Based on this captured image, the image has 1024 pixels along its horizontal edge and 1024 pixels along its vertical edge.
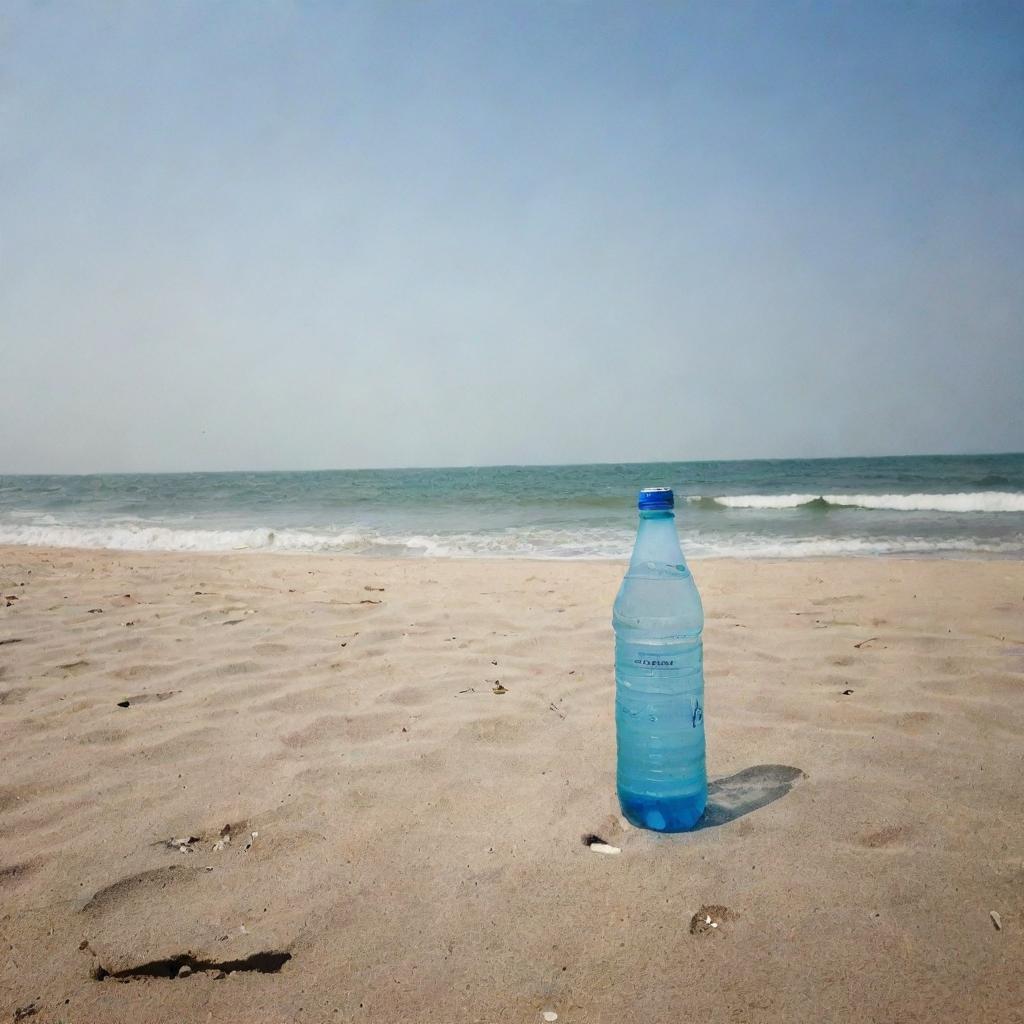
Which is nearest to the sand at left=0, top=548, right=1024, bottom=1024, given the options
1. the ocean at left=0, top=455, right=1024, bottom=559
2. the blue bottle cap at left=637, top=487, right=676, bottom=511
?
the blue bottle cap at left=637, top=487, right=676, bottom=511

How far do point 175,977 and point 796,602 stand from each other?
4192 mm

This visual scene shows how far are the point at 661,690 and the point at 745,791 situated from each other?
42cm

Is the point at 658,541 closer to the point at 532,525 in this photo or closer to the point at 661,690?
the point at 661,690

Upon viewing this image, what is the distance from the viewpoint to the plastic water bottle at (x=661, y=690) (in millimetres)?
1777

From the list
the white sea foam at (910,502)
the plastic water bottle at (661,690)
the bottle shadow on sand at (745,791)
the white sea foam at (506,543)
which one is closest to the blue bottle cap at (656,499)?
the plastic water bottle at (661,690)

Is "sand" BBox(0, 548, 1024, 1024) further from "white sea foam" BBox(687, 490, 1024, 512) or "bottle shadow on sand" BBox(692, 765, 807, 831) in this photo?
"white sea foam" BBox(687, 490, 1024, 512)

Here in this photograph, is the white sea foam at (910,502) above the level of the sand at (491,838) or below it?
above

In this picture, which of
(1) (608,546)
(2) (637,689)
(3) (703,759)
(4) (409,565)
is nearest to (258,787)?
(2) (637,689)

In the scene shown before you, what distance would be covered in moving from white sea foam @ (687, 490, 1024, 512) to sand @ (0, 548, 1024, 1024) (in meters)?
15.2

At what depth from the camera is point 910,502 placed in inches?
697

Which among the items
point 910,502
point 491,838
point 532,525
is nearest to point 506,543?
point 532,525

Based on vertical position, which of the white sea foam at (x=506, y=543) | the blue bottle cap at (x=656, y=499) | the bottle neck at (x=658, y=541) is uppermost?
the blue bottle cap at (x=656, y=499)

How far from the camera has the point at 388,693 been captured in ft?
9.13

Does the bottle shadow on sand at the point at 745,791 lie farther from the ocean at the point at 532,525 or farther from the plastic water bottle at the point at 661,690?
the ocean at the point at 532,525
